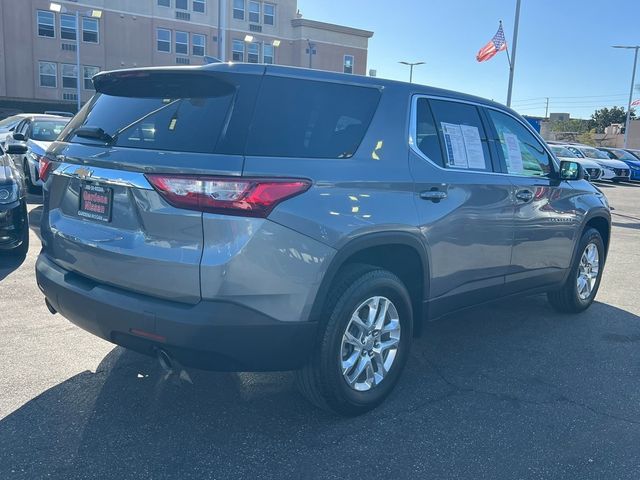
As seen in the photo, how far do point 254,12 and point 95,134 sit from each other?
149 ft

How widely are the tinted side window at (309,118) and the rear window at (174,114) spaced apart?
91mm

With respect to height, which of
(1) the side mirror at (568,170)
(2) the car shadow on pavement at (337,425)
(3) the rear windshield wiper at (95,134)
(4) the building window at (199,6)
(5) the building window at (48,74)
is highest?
(4) the building window at (199,6)

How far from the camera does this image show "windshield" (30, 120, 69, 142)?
1167cm

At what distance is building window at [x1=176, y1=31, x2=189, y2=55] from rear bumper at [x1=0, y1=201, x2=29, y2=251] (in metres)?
39.6

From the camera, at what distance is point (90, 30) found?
40.1 m

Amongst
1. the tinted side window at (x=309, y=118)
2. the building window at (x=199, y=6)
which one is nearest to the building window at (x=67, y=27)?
the building window at (x=199, y=6)

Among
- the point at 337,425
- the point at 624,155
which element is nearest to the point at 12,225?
the point at 337,425

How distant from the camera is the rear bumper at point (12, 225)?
6383 millimetres

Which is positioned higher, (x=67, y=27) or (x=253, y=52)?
(x=67, y=27)

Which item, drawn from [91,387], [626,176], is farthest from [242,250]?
[626,176]

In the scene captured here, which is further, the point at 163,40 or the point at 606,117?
the point at 606,117

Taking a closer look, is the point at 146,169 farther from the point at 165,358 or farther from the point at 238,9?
the point at 238,9

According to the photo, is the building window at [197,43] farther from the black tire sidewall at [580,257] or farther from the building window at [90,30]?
the black tire sidewall at [580,257]

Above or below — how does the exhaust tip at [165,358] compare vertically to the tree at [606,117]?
below
